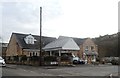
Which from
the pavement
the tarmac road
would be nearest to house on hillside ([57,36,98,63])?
the pavement

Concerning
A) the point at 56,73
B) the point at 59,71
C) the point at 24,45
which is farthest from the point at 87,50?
the point at 56,73

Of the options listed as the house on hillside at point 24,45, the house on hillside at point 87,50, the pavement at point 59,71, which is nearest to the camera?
the pavement at point 59,71

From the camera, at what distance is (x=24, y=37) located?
64.2 metres

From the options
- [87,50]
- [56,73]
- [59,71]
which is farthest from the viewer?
[87,50]

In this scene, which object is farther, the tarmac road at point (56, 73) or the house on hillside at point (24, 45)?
the house on hillside at point (24, 45)

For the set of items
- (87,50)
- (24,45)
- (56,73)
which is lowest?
(56,73)

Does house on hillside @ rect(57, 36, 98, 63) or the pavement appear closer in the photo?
the pavement

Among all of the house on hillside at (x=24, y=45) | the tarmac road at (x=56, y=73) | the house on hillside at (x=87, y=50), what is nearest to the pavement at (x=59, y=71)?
the tarmac road at (x=56, y=73)

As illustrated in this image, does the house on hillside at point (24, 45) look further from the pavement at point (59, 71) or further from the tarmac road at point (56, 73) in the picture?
the tarmac road at point (56, 73)

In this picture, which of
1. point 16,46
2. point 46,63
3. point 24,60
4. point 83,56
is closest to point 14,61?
point 24,60

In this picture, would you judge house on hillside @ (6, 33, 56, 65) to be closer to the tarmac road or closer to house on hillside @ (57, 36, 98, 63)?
house on hillside @ (57, 36, 98, 63)

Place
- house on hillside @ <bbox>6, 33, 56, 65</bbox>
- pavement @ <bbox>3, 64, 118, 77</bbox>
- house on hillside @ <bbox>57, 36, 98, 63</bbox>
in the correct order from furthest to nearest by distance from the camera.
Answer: house on hillside @ <bbox>57, 36, 98, 63</bbox>
house on hillside @ <bbox>6, 33, 56, 65</bbox>
pavement @ <bbox>3, 64, 118, 77</bbox>

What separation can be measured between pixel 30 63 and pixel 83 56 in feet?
81.6

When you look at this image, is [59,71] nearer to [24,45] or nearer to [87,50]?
[24,45]
